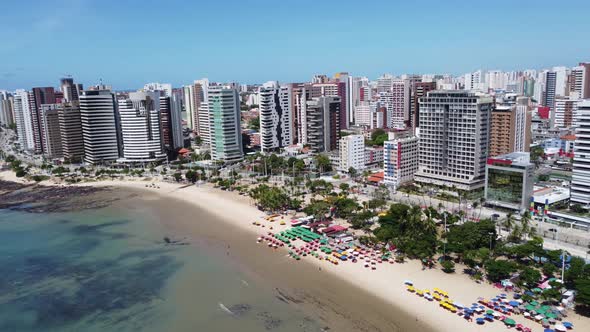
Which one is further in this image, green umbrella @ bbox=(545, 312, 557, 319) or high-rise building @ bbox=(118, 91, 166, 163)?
high-rise building @ bbox=(118, 91, 166, 163)

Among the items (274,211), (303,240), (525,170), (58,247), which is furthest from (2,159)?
(525,170)

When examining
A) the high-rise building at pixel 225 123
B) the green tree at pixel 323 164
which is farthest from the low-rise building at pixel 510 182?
the high-rise building at pixel 225 123

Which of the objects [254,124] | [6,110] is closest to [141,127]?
[254,124]

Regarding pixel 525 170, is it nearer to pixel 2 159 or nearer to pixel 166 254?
pixel 166 254

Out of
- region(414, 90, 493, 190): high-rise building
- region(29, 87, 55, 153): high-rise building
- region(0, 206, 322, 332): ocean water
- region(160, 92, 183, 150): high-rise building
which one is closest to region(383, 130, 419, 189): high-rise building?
region(414, 90, 493, 190): high-rise building

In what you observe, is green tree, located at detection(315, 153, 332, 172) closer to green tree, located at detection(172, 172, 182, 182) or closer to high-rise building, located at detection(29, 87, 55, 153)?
green tree, located at detection(172, 172, 182, 182)

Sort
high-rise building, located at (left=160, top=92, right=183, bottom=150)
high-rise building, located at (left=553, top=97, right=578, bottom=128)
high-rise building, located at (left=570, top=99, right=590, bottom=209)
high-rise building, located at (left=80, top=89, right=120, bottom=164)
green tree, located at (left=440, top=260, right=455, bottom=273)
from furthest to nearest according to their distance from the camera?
high-rise building, located at (left=553, top=97, right=578, bottom=128) < high-rise building, located at (left=160, top=92, right=183, bottom=150) < high-rise building, located at (left=80, top=89, right=120, bottom=164) < high-rise building, located at (left=570, top=99, right=590, bottom=209) < green tree, located at (left=440, top=260, right=455, bottom=273)

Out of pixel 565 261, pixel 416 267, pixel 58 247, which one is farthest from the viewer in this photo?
pixel 58 247
